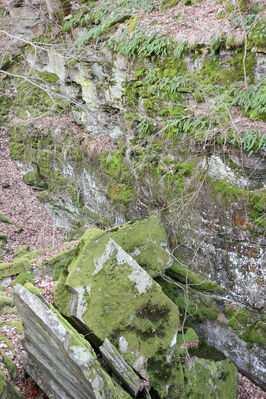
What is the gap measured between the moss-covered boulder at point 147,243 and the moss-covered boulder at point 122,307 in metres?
1.11

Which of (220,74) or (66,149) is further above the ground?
(220,74)

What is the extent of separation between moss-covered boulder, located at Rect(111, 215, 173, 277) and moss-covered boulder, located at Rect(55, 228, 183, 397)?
3.66 feet

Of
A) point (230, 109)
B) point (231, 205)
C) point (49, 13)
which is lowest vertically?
point (231, 205)

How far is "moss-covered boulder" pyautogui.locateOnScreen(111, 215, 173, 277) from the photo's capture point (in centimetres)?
754

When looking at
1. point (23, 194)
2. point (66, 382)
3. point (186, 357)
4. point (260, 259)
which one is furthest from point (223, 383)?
point (23, 194)

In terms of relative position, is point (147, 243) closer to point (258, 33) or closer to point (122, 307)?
point (122, 307)

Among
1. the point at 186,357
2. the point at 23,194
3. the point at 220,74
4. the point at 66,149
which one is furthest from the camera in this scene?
the point at 23,194

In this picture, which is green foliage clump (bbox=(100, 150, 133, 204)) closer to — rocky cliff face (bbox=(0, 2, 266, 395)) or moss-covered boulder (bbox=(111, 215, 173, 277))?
rocky cliff face (bbox=(0, 2, 266, 395))

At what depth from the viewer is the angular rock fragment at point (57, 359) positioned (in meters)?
4.19

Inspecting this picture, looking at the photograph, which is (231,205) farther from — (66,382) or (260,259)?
(66,382)

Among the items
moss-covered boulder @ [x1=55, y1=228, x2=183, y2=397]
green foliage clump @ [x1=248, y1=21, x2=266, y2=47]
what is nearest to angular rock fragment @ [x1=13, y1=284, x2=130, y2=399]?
moss-covered boulder @ [x1=55, y1=228, x2=183, y2=397]

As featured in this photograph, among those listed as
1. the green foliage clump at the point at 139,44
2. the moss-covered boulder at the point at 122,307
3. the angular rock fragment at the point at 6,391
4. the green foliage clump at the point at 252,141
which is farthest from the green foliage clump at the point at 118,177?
the angular rock fragment at the point at 6,391

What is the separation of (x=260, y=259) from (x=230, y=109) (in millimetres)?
3488

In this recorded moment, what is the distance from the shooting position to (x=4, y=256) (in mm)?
10383
